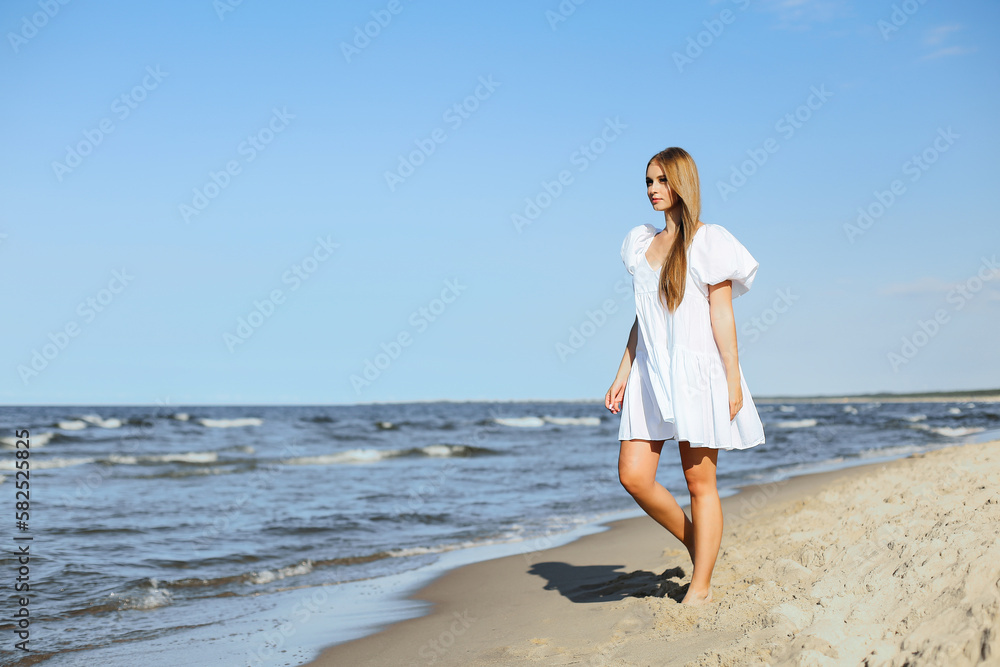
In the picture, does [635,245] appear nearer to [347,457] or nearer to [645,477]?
[645,477]

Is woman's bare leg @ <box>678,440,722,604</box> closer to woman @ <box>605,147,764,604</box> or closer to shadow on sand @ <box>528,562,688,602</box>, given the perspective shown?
woman @ <box>605,147,764,604</box>

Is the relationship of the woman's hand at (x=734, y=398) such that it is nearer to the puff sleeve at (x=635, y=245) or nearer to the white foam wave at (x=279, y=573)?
the puff sleeve at (x=635, y=245)

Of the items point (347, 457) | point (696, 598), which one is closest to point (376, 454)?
point (347, 457)

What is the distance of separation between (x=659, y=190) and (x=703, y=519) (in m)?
1.36

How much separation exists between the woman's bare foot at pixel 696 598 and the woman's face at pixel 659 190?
1584 mm

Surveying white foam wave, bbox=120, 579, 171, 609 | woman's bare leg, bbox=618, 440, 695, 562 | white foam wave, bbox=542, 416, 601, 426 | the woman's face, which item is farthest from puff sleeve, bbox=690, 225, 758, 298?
white foam wave, bbox=542, 416, 601, 426

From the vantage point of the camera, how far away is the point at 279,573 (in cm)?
559

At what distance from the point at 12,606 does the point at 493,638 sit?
3.30 meters

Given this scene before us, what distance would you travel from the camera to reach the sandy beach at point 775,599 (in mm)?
2066

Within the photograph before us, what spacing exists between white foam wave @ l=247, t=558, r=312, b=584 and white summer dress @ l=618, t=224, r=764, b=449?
3571 mm

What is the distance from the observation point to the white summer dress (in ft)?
9.38

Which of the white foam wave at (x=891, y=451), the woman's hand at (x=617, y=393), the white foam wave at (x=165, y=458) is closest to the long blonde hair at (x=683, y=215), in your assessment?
the woman's hand at (x=617, y=393)

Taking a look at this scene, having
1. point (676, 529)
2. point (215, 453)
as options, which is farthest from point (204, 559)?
point (215, 453)

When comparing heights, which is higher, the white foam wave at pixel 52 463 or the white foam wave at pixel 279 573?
the white foam wave at pixel 279 573
